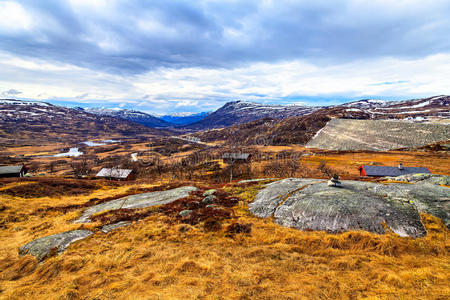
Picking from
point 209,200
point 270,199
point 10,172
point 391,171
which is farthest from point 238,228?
point 10,172

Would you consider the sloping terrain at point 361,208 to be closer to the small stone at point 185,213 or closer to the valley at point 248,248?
the valley at point 248,248

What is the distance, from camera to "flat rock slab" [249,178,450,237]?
13328mm

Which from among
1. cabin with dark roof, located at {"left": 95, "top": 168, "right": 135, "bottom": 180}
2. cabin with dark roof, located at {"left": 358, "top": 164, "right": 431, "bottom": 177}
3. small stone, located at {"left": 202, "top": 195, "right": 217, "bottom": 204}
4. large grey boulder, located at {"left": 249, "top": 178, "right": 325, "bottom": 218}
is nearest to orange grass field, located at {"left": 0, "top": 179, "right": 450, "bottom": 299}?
large grey boulder, located at {"left": 249, "top": 178, "right": 325, "bottom": 218}

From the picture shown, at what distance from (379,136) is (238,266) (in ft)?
571

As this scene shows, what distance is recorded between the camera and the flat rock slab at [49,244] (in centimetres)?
1304

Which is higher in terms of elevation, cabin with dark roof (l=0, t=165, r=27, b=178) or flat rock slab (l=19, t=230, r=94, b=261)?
flat rock slab (l=19, t=230, r=94, b=261)

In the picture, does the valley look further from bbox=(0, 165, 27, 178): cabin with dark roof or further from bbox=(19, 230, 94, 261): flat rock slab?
bbox=(0, 165, 27, 178): cabin with dark roof

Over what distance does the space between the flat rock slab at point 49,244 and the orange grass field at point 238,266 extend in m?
0.58

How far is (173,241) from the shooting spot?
571 inches

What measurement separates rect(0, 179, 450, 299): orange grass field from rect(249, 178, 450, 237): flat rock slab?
0.87m

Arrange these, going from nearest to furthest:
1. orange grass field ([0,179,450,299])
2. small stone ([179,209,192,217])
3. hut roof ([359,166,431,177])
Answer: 1. orange grass field ([0,179,450,299])
2. small stone ([179,209,192,217])
3. hut roof ([359,166,431,177])

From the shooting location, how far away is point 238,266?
1084cm

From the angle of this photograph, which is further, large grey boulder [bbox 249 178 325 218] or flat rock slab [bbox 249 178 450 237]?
large grey boulder [bbox 249 178 325 218]

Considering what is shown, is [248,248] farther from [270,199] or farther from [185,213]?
[185,213]
